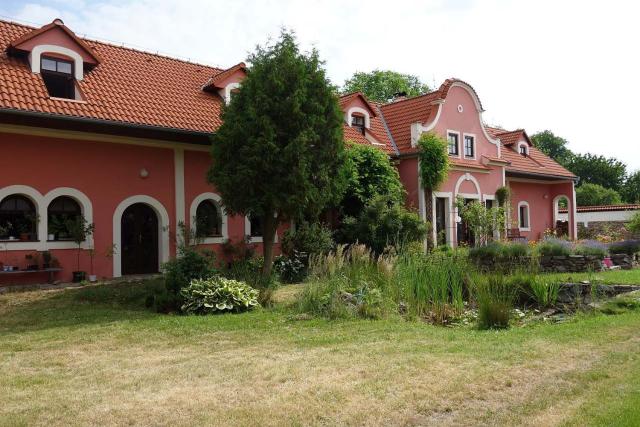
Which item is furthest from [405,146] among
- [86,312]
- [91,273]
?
[86,312]

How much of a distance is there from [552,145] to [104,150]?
67988 mm

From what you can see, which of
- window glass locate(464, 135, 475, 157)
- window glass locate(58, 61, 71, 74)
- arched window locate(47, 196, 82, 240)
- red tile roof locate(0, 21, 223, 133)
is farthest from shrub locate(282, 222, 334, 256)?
window glass locate(464, 135, 475, 157)

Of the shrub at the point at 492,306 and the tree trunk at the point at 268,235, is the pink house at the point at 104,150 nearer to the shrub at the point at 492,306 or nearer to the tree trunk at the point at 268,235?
the tree trunk at the point at 268,235

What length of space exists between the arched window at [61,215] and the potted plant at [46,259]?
20.3 inches

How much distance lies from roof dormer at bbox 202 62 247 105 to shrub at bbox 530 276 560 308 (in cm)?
1116

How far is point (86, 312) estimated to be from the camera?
33.7 ft

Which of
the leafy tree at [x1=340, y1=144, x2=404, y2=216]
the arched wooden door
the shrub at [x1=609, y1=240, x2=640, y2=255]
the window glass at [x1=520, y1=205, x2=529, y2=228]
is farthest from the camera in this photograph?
the window glass at [x1=520, y1=205, x2=529, y2=228]

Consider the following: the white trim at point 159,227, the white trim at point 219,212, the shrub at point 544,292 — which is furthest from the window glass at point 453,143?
the shrub at point 544,292

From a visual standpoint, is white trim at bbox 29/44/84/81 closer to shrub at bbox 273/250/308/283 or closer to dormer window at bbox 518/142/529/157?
shrub at bbox 273/250/308/283

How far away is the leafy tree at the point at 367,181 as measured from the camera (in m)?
18.5

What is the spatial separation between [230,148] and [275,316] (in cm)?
453

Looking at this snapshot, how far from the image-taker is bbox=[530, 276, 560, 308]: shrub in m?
11.0

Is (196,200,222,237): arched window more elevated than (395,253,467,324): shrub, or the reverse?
(196,200,222,237): arched window

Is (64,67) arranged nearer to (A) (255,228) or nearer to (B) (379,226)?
(A) (255,228)
